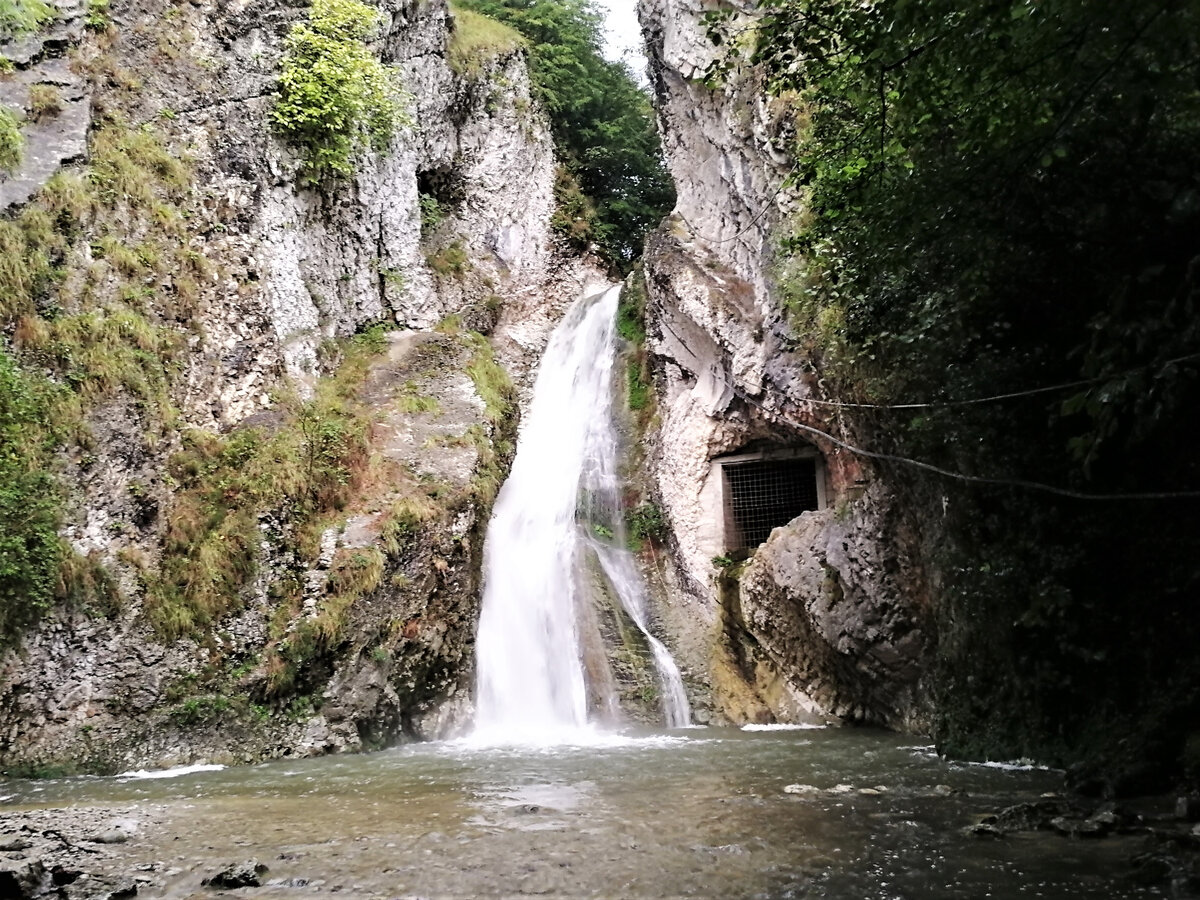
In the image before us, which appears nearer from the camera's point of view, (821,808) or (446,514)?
(821,808)

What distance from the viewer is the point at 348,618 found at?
1156 centimetres

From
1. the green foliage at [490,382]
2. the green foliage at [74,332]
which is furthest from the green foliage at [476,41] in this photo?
the green foliage at [74,332]

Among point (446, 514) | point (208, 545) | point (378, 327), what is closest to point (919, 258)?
point (446, 514)

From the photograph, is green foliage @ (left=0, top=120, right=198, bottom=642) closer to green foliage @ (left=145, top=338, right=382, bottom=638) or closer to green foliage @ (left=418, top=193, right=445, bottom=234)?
green foliage @ (left=145, top=338, right=382, bottom=638)

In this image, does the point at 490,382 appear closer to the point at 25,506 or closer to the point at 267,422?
the point at 267,422

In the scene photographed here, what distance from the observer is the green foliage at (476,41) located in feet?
77.6

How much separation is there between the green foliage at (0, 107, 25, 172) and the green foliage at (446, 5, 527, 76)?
12.9 meters

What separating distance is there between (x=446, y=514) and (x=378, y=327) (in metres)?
6.37

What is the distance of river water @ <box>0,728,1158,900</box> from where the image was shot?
450 cm

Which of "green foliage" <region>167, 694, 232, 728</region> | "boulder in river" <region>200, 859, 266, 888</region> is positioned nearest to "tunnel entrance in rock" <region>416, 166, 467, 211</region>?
"green foliage" <region>167, 694, 232, 728</region>

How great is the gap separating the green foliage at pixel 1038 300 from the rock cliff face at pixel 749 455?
2.76 meters

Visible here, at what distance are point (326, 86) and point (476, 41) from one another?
29.3 feet

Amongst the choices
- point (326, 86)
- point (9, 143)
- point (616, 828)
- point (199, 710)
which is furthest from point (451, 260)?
point (616, 828)

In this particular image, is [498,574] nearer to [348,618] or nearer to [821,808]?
[348,618]
